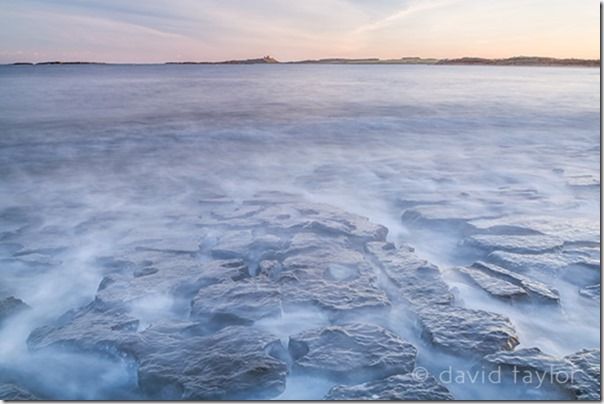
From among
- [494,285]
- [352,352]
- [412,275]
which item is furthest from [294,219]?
[352,352]

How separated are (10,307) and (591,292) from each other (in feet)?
13.1

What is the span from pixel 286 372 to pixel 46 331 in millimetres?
1563

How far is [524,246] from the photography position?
377cm

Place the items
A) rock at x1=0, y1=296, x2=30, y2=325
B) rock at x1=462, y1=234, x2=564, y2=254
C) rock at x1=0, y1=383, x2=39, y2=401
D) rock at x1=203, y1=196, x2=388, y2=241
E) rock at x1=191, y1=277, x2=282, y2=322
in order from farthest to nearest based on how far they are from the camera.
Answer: rock at x1=203, y1=196, x2=388, y2=241 < rock at x1=462, y1=234, x2=564, y2=254 < rock at x1=0, y1=296, x2=30, y2=325 < rock at x1=191, y1=277, x2=282, y2=322 < rock at x1=0, y1=383, x2=39, y2=401

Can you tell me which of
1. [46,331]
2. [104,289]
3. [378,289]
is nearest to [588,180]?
[378,289]

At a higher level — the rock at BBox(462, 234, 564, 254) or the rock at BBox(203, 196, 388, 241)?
the rock at BBox(462, 234, 564, 254)

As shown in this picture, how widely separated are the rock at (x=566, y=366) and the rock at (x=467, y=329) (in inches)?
3.7

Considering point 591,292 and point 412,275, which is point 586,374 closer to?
point 591,292

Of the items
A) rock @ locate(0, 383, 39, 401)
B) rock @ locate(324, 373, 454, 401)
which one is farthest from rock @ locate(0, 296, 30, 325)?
rock @ locate(324, 373, 454, 401)

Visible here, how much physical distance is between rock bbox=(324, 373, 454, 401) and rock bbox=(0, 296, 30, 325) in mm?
2220

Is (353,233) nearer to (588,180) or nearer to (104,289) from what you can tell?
(104,289)

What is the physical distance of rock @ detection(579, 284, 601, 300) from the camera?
10.3 ft

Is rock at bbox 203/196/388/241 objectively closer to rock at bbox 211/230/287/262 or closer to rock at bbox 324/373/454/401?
rock at bbox 211/230/287/262

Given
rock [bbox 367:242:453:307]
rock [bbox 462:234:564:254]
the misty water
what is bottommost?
the misty water
